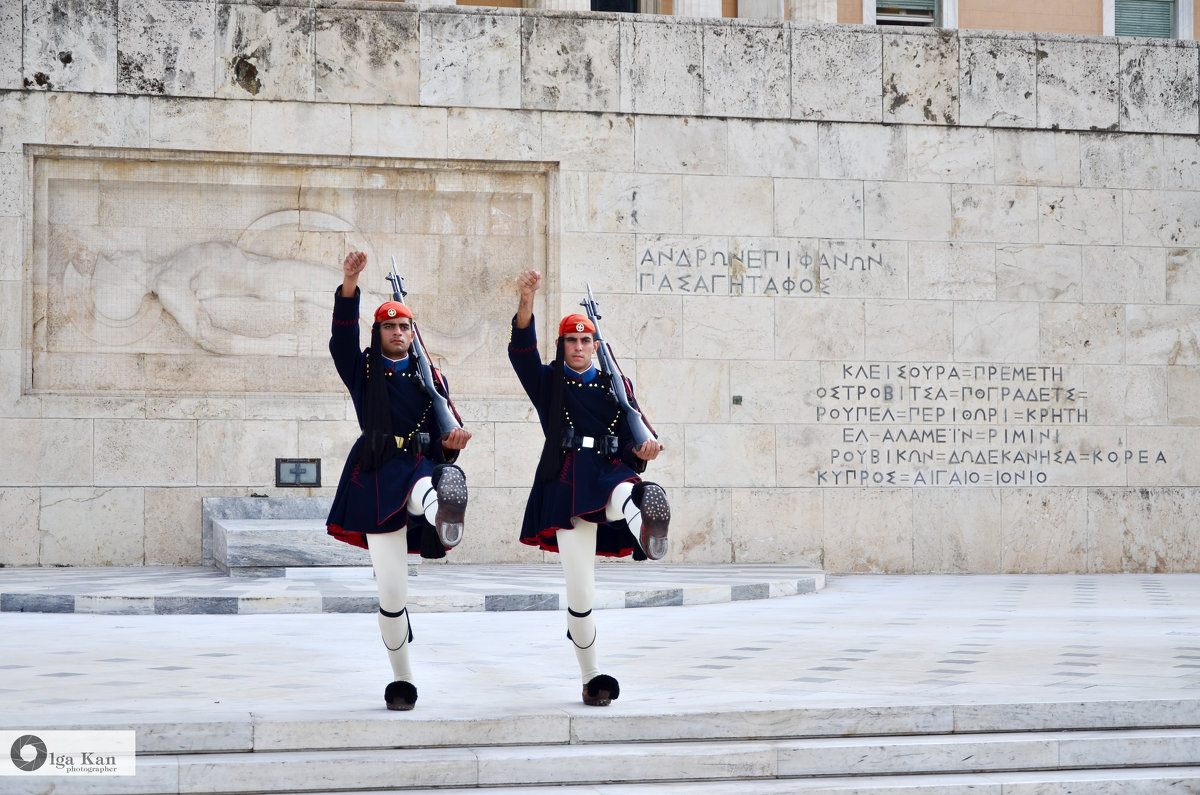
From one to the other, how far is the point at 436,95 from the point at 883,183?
4732mm

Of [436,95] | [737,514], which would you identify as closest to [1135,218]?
[737,514]

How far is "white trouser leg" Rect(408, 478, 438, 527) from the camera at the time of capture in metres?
6.03

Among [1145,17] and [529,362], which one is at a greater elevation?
[1145,17]

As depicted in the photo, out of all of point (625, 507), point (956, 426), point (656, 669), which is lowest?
point (656, 669)

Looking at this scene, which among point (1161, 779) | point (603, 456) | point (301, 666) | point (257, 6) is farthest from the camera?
point (257, 6)

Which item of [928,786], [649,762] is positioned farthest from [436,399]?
[928,786]

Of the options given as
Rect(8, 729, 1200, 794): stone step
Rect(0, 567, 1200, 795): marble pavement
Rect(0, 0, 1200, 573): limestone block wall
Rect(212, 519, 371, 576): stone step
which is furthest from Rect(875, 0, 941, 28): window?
Rect(8, 729, 1200, 794): stone step

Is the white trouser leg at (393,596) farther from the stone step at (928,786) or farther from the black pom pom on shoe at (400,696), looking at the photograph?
the stone step at (928,786)

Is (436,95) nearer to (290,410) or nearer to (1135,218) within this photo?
(290,410)

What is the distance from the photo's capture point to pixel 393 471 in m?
6.15

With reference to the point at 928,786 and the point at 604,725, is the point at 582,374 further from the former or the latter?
the point at 928,786

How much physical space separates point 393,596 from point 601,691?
100 centimetres

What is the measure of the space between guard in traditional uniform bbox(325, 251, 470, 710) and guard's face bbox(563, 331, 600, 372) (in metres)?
0.61

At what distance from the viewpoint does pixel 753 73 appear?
14.4 metres
